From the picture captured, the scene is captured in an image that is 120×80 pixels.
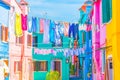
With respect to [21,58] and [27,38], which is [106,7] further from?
[27,38]

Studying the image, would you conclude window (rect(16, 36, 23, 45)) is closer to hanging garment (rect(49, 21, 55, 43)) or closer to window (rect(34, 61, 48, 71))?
hanging garment (rect(49, 21, 55, 43))

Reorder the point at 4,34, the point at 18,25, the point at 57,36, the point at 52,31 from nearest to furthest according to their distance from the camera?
1. the point at 4,34
2. the point at 18,25
3. the point at 52,31
4. the point at 57,36

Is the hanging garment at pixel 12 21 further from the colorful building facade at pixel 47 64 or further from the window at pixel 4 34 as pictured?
the colorful building facade at pixel 47 64

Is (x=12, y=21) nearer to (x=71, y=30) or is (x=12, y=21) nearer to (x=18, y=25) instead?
(x=18, y=25)

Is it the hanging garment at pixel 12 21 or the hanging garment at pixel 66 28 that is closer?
the hanging garment at pixel 12 21

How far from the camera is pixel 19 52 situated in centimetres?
3266

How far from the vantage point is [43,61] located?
4338cm

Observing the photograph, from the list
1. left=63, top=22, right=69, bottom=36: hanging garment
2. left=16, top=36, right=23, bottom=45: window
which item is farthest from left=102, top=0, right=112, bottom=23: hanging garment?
left=63, top=22, right=69, bottom=36: hanging garment

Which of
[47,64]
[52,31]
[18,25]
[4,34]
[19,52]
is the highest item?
[52,31]

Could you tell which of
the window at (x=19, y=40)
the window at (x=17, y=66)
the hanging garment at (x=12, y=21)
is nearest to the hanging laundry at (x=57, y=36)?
the window at (x=19, y=40)

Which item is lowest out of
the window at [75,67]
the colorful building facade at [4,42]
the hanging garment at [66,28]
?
the window at [75,67]

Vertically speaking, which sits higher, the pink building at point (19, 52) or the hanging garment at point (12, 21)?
the hanging garment at point (12, 21)

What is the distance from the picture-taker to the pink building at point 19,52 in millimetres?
28559

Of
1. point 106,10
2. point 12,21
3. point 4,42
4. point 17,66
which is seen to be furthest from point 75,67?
point 106,10
